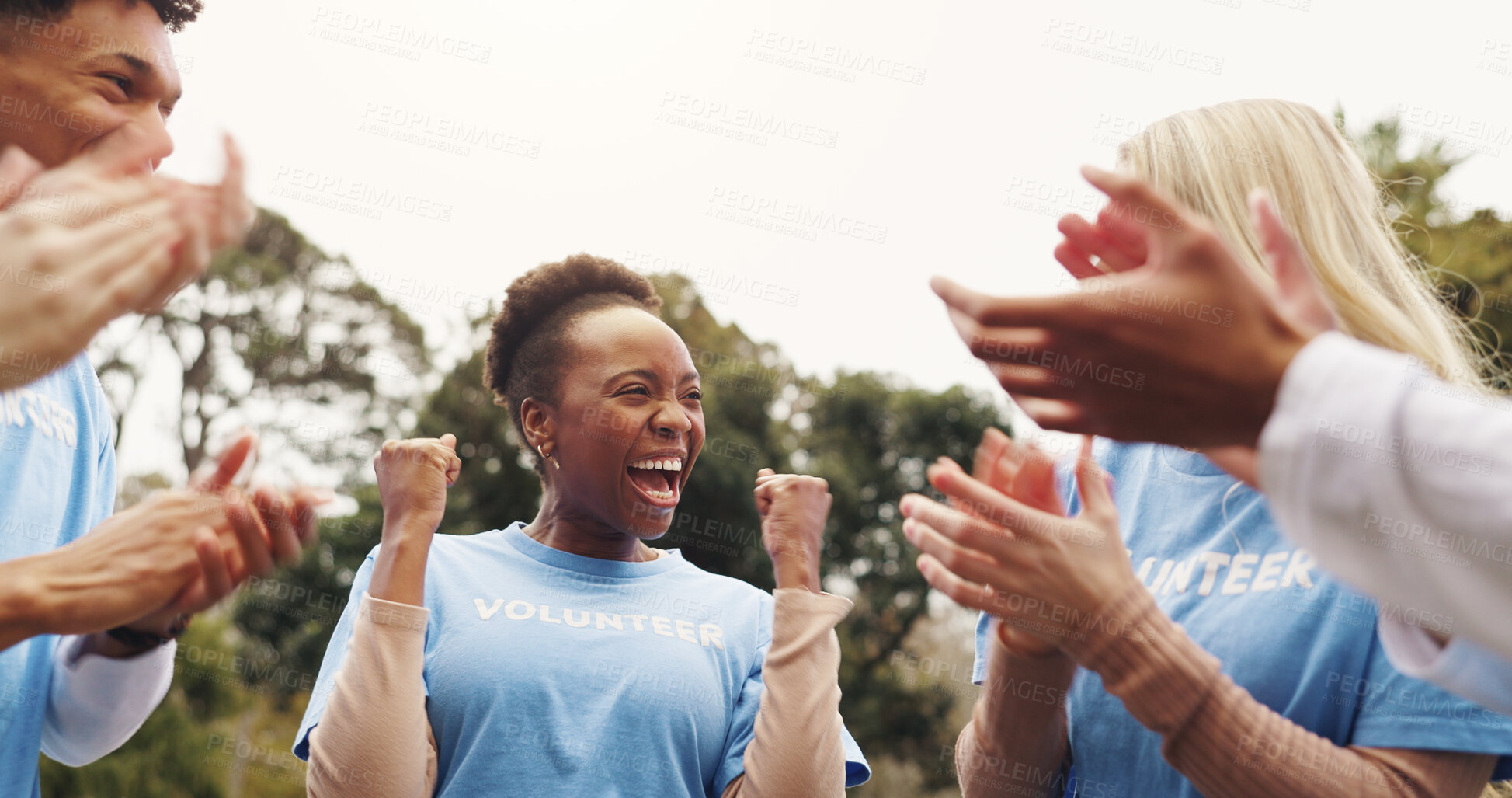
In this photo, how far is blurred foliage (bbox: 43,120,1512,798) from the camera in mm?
10945

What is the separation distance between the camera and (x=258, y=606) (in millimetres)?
13352

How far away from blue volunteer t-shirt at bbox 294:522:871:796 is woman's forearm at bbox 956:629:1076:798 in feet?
2.19

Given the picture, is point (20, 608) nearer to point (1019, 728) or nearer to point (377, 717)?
point (377, 717)

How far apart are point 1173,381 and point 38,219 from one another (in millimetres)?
1419

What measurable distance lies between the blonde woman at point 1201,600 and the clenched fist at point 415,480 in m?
1.44

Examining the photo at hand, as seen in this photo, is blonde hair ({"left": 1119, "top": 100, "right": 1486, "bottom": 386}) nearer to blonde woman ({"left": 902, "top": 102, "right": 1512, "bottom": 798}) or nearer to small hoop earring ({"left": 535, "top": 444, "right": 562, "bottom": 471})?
blonde woman ({"left": 902, "top": 102, "right": 1512, "bottom": 798})

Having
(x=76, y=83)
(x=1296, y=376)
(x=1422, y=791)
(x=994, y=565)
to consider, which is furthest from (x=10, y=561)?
(x=1422, y=791)

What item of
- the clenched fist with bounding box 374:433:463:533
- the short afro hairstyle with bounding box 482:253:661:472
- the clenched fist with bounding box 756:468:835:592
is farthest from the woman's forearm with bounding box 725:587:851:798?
the short afro hairstyle with bounding box 482:253:661:472

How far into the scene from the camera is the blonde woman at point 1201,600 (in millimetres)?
1624

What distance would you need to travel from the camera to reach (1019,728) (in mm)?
2098

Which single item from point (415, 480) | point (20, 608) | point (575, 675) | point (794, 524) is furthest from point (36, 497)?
point (794, 524)

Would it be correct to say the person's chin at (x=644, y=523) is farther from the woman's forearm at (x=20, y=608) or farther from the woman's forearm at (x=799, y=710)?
the woman's forearm at (x=20, y=608)

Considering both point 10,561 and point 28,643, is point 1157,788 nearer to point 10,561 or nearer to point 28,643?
point 10,561

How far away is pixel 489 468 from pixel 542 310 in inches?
444
